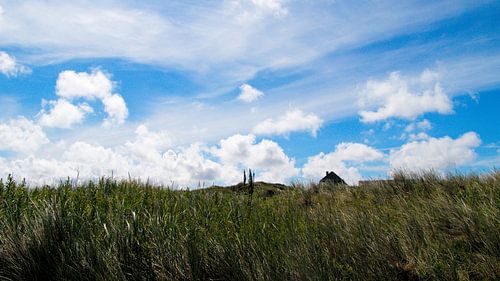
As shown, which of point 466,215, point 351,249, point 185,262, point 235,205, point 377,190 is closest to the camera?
point 185,262

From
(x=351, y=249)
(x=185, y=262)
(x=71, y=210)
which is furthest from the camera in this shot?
(x=71, y=210)

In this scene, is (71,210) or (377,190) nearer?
(71,210)

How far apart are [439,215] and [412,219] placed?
76 cm

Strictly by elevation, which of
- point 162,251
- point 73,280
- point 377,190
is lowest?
point 73,280

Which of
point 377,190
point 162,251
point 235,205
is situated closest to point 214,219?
point 235,205

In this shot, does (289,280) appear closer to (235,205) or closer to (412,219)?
(412,219)

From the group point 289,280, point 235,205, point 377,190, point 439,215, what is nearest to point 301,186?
point 377,190

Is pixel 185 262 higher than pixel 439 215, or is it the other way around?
pixel 439 215

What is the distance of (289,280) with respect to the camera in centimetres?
462

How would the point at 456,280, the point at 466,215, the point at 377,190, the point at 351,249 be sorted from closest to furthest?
the point at 456,280, the point at 351,249, the point at 466,215, the point at 377,190

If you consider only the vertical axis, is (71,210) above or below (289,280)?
above

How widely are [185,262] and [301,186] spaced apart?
1079cm

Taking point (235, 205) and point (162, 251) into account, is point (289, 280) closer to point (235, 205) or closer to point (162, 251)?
point (162, 251)

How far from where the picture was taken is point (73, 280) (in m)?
5.23
